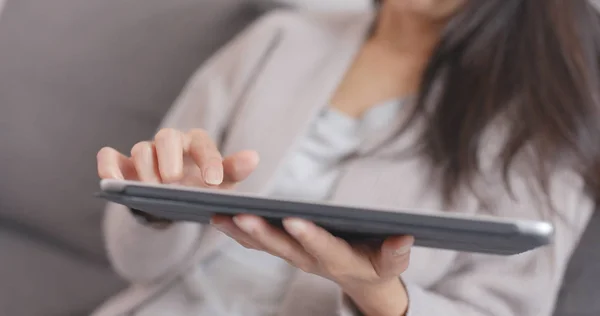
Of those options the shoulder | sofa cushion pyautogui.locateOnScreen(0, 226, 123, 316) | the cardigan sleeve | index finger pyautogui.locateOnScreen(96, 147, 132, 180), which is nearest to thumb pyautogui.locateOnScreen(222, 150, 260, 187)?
index finger pyautogui.locateOnScreen(96, 147, 132, 180)

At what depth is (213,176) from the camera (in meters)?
0.51

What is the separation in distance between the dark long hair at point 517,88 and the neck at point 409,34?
0.19ft

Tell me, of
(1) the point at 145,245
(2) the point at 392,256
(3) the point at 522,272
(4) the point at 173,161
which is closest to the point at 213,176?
(4) the point at 173,161

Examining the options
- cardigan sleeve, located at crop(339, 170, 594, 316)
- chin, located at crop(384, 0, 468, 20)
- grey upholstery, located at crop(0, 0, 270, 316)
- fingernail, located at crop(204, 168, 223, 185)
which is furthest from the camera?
grey upholstery, located at crop(0, 0, 270, 316)

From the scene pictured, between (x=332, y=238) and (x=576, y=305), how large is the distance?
416 millimetres

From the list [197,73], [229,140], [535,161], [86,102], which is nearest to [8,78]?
[86,102]

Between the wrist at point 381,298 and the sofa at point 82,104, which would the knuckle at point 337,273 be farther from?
the sofa at point 82,104

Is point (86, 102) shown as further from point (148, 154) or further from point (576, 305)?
point (576, 305)

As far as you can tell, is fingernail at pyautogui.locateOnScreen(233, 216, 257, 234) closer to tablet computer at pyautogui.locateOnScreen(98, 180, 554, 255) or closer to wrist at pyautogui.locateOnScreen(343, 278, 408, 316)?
tablet computer at pyautogui.locateOnScreen(98, 180, 554, 255)

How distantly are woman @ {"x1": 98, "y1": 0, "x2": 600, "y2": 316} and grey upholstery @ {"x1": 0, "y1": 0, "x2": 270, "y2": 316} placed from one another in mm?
133

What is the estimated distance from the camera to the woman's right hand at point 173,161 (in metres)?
0.54

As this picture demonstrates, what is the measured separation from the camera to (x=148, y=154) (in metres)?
0.57

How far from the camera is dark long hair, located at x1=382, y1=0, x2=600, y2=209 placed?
73cm

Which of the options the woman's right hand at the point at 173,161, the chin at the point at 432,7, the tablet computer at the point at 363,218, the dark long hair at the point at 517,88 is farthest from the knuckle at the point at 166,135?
the chin at the point at 432,7
